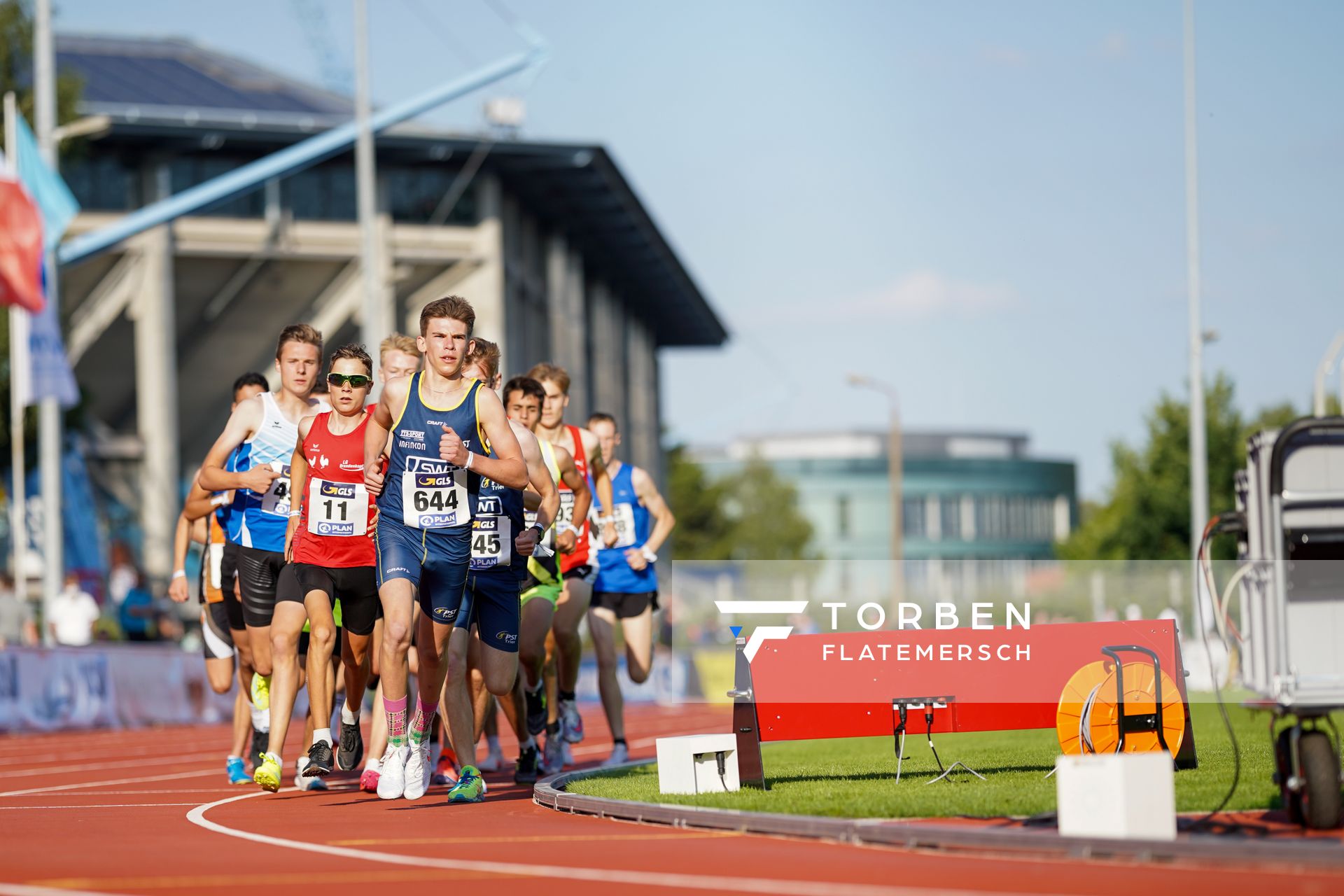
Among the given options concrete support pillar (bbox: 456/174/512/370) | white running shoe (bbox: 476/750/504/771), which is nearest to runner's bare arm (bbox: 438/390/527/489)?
white running shoe (bbox: 476/750/504/771)

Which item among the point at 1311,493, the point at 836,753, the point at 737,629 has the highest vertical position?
the point at 1311,493

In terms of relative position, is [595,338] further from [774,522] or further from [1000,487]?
[1000,487]

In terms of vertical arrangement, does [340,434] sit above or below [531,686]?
above

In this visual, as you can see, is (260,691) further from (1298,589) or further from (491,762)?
(1298,589)

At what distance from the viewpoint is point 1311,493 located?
8406 millimetres

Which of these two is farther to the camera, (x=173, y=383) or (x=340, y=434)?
(x=173, y=383)

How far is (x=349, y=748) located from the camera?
454 inches

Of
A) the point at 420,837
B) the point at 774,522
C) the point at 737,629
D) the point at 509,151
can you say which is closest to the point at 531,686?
the point at 737,629

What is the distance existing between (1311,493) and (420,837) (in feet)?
13.7

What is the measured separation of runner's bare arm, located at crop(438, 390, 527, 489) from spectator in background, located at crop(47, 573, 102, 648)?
18232mm

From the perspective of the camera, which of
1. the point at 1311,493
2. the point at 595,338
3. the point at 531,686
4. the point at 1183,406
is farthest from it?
the point at 595,338

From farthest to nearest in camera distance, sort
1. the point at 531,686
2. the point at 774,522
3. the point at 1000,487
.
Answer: the point at 1000,487 → the point at 774,522 → the point at 531,686

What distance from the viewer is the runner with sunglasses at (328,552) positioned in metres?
11.2

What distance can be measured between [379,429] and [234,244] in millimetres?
41776
